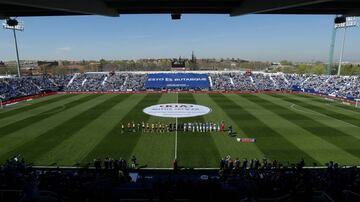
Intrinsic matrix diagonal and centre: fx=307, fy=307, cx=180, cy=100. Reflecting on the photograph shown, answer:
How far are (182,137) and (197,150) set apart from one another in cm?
438

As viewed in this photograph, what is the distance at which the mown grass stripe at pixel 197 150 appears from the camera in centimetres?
2323

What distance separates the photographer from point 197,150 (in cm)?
2602

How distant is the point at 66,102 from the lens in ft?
177

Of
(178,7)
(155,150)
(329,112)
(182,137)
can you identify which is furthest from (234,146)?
(329,112)

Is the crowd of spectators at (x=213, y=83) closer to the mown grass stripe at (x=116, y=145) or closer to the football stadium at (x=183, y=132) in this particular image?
the football stadium at (x=183, y=132)

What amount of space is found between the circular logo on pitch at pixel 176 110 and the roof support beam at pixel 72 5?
27.2m

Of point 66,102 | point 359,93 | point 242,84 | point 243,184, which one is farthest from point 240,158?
point 242,84

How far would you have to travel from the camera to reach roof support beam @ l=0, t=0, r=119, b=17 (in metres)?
9.78

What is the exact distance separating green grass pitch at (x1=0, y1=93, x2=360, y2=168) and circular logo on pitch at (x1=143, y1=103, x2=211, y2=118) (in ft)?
5.13

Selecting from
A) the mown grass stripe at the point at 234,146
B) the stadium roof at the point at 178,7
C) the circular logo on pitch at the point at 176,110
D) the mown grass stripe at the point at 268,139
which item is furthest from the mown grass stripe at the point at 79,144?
the mown grass stripe at the point at 268,139

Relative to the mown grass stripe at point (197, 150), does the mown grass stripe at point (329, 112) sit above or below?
below

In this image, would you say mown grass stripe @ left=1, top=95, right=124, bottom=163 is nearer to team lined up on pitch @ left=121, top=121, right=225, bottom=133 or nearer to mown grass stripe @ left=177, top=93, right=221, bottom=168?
team lined up on pitch @ left=121, top=121, right=225, bottom=133

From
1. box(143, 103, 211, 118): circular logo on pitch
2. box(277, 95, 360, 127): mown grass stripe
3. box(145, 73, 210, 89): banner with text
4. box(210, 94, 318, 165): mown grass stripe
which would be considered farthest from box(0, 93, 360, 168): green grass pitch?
box(145, 73, 210, 89): banner with text

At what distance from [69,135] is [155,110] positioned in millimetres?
16076
